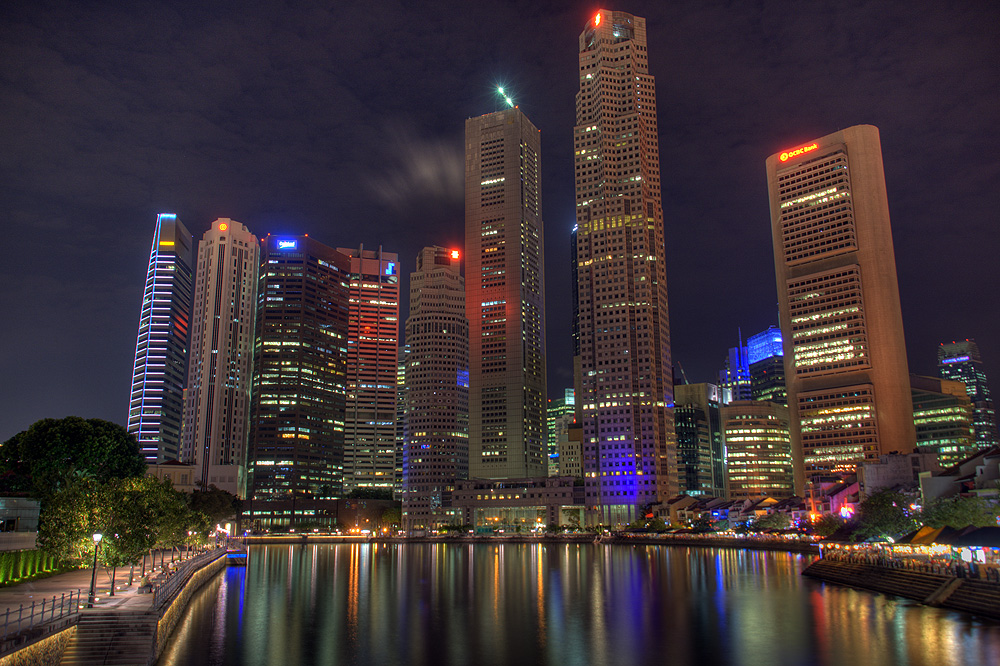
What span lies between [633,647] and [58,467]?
74625 mm

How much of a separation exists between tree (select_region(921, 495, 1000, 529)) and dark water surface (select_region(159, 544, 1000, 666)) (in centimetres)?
2022

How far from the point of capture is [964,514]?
85.3 metres

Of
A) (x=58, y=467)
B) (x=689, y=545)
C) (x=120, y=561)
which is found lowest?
(x=689, y=545)

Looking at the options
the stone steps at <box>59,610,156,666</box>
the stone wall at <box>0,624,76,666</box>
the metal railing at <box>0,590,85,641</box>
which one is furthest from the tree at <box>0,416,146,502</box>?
the stone wall at <box>0,624,76,666</box>

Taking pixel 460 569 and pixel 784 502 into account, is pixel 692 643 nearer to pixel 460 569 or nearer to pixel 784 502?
pixel 460 569

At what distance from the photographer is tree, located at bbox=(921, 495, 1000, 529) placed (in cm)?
8438

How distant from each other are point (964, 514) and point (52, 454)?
110195 mm

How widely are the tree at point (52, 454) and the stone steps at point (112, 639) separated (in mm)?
51465

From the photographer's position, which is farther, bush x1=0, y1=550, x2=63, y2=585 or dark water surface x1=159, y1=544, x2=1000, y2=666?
bush x1=0, y1=550, x2=63, y2=585

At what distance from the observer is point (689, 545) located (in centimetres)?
16388

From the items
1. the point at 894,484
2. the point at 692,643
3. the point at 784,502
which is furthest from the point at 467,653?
the point at 784,502

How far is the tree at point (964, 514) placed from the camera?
8438 cm

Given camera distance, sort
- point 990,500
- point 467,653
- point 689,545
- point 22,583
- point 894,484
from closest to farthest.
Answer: point 467,653 → point 22,583 → point 990,500 → point 894,484 → point 689,545

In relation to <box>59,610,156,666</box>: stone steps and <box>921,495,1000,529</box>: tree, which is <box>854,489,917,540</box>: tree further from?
<box>59,610,156,666</box>: stone steps
